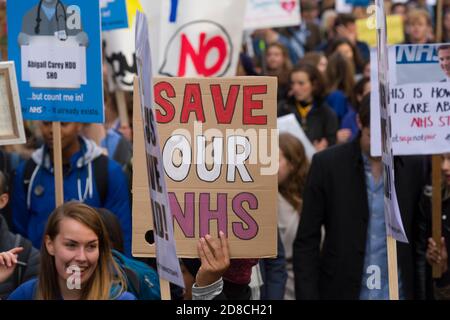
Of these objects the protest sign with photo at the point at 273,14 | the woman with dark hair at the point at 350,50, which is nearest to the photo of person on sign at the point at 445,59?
the protest sign with photo at the point at 273,14

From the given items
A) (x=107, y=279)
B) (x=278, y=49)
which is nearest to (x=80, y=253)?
(x=107, y=279)

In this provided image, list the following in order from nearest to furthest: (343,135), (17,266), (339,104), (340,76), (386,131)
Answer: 1. (386,131)
2. (17,266)
3. (343,135)
4. (339,104)
5. (340,76)

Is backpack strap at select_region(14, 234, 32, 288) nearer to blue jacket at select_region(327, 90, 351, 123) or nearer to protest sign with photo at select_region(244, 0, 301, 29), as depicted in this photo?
blue jacket at select_region(327, 90, 351, 123)

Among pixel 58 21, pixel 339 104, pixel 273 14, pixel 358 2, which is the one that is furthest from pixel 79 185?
pixel 358 2

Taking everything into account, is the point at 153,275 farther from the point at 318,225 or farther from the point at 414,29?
the point at 414,29

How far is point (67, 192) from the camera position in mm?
7059

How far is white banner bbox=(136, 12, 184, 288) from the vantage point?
4465mm

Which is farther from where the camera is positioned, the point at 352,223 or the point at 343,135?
the point at 343,135

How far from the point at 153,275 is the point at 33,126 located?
4.08m

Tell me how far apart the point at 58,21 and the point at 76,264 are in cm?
147

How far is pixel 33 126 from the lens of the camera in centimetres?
948

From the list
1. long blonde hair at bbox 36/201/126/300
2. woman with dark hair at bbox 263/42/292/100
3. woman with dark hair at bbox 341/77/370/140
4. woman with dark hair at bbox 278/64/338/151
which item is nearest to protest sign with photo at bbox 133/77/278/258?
long blonde hair at bbox 36/201/126/300

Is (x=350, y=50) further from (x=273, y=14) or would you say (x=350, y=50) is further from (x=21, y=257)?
(x=21, y=257)

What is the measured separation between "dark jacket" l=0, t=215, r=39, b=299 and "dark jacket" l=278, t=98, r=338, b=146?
15.5ft
